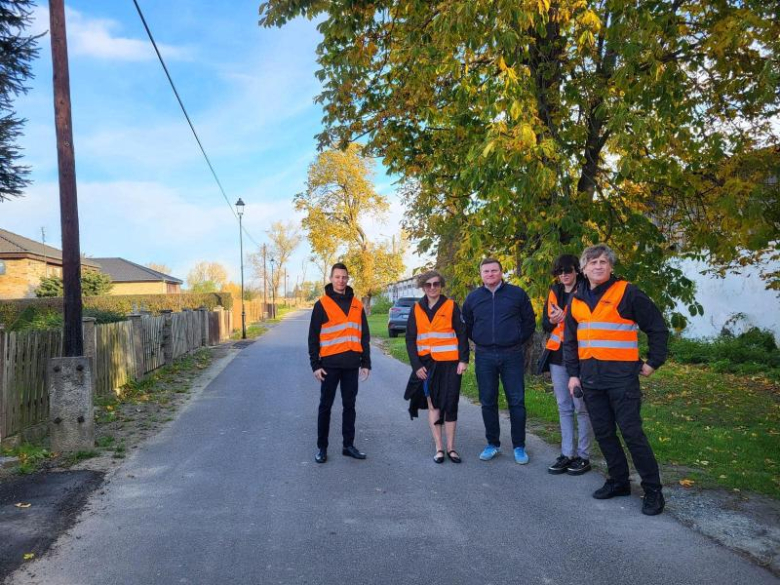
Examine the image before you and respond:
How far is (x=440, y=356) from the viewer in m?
5.40

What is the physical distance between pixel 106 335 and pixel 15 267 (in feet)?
92.3

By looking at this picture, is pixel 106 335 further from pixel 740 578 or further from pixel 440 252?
pixel 740 578

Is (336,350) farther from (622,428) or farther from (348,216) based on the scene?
(348,216)

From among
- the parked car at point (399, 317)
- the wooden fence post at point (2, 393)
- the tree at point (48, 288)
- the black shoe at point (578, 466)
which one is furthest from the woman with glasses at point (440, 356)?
the tree at point (48, 288)

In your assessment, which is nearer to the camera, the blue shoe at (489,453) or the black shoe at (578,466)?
the black shoe at (578,466)

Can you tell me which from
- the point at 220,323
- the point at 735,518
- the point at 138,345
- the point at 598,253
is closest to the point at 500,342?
the point at 598,253

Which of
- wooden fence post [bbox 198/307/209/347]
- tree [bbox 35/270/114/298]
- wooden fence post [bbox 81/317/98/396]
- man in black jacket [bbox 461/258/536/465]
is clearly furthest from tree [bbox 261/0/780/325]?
tree [bbox 35/270/114/298]

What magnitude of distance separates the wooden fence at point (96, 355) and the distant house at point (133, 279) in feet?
139

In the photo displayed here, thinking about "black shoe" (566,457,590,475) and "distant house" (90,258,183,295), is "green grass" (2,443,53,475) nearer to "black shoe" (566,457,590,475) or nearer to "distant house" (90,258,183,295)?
"black shoe" (566,457,590,475)

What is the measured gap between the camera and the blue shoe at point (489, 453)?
17.9ft

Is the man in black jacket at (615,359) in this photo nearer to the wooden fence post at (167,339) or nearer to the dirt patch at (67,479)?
the dirt patch at (67,479)

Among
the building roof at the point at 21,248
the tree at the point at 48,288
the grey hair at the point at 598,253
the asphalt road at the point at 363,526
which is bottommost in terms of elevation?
the asphalt road at the point at 363,526

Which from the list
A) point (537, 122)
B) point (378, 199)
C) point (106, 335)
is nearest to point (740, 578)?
point (537, 122)

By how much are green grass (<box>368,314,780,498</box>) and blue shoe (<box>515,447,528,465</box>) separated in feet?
3.20
